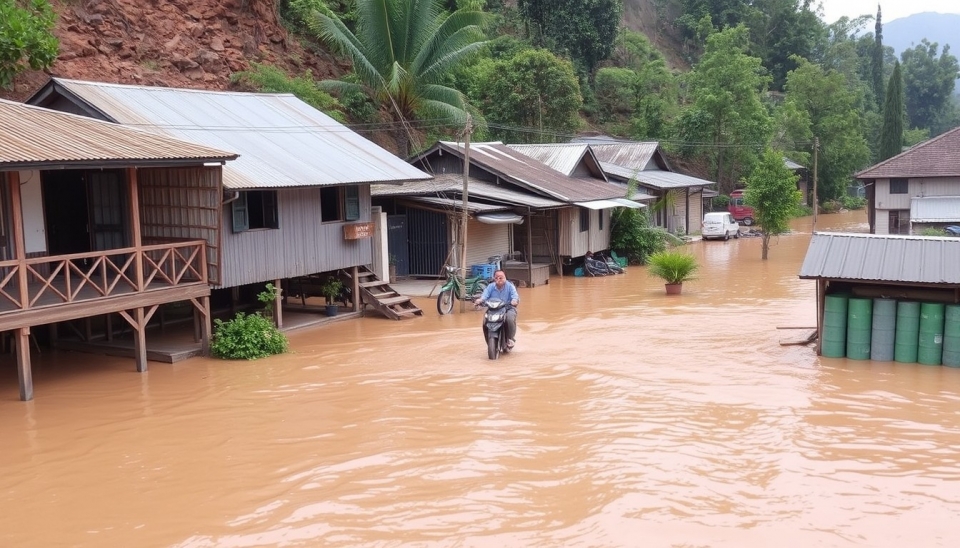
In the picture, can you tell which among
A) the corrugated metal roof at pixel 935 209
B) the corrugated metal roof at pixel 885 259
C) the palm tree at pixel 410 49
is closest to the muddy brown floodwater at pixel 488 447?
the corrugated metal roof at pixel 885 259

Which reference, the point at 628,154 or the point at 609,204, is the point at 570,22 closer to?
the point at 628,154

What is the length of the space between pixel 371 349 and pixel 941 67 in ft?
320

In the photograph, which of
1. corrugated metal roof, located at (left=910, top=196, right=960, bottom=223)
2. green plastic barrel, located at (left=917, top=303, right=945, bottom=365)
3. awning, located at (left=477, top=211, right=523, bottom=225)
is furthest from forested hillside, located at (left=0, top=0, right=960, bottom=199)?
green plastic barrel, located at (left=917, top=303, right=945, bottom=365)

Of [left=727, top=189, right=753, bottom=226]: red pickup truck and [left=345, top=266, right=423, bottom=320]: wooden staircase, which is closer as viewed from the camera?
[left=345, top=266, right=423, bottom=320]: wooden staircase

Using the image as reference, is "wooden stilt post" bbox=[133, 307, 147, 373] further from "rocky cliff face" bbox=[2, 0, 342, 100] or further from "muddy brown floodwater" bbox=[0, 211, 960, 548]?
"rocky cliff face" bbox=[2, 0, 342, 100]

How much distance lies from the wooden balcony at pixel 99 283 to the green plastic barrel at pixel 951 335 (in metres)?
12.6

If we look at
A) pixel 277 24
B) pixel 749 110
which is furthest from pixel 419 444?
pixel 749 110

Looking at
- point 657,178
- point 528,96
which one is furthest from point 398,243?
point 528,96

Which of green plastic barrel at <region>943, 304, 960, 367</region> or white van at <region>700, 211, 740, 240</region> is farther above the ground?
white van at <region>700, 211, 740, 240</region>

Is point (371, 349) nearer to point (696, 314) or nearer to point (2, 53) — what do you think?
point (696, 314)

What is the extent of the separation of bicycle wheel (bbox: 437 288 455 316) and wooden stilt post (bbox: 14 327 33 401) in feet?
30.9

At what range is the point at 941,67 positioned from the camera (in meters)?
95.5

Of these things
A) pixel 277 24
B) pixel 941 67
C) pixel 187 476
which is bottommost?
pixel 187 476

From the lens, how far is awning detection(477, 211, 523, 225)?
24281 mm
